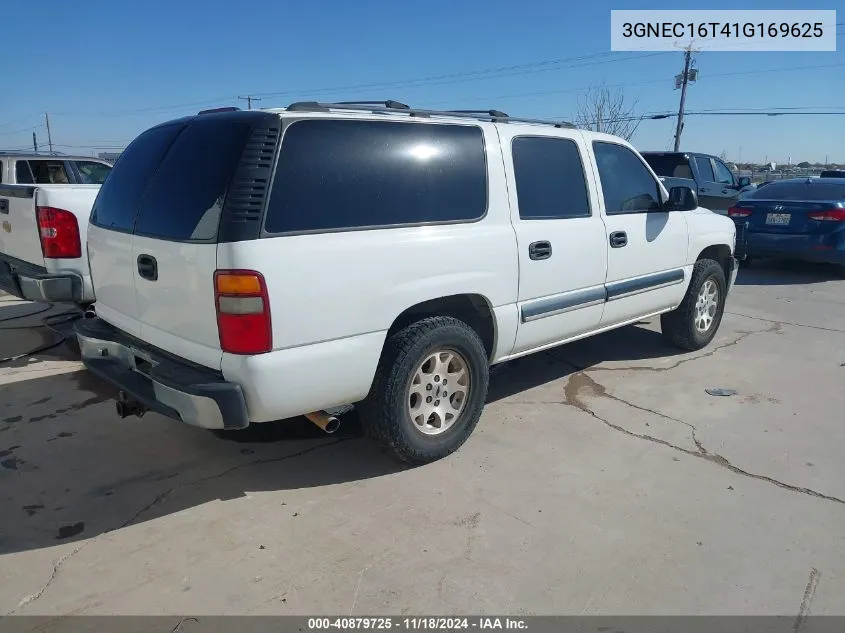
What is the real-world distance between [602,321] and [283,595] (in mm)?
3072

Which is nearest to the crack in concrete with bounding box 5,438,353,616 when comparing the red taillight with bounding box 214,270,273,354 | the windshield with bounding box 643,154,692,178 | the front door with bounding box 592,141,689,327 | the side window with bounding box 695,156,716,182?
the red taillight with bounding box 214,270,273,354

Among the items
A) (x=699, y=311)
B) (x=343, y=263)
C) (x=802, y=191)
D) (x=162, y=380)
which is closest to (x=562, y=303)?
(x=343, y=263)

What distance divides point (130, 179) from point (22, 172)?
6.23 m

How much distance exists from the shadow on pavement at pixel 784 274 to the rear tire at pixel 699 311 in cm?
396

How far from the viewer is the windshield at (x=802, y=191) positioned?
9.70 meters

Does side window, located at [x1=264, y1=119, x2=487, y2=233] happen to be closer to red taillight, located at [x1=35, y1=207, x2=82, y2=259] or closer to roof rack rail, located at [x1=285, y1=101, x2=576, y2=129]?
roof rack rail, located at [x1=285, y1=101, x2=576, y2=129]

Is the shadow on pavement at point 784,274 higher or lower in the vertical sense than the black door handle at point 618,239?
lower

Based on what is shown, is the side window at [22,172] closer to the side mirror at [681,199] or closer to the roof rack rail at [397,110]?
the roof rack rail at [397,110]

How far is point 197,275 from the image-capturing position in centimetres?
293

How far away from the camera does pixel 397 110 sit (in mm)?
3709

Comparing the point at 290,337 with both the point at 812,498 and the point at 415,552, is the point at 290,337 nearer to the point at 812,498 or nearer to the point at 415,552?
the point at 415,552

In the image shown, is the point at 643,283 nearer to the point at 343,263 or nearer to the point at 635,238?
the point at 635,238

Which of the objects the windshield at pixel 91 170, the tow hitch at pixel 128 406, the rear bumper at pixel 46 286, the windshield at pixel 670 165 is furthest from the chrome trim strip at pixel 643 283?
the windshield at pixel 670 165

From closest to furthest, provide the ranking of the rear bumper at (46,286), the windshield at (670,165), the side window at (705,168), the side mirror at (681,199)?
the side mirror at (681,199) → the rear bumper at (46,286) → the windshield at (670,165) → the side window at (705,168)
